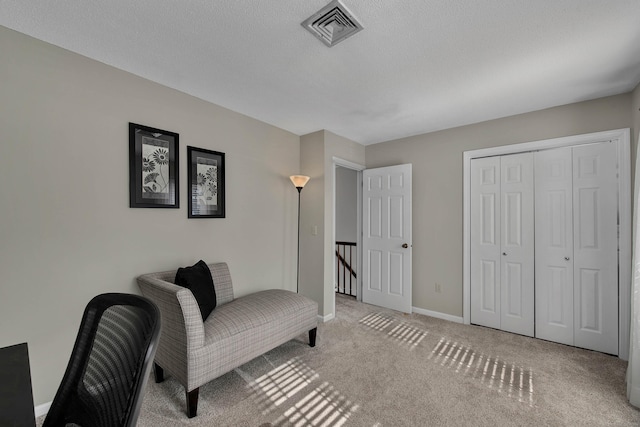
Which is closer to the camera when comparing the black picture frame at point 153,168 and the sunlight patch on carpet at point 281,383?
the sunlight patch on carpet at point 281,383

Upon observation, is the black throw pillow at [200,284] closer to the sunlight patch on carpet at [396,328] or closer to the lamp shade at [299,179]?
the lamp shade at [299,179]

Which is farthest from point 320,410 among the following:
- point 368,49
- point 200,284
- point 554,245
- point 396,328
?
point 554,245

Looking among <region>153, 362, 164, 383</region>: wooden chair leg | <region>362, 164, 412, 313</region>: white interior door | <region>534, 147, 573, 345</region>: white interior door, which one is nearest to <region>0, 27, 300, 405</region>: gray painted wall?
<region>153, 362, 164, 383</region>: wooden chair leg

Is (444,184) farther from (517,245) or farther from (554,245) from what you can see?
(554,245)

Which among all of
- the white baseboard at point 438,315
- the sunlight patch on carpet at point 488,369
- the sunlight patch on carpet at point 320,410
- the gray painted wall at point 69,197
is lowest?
the sunlight patch on carpet at point 488,369

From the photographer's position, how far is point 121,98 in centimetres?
218

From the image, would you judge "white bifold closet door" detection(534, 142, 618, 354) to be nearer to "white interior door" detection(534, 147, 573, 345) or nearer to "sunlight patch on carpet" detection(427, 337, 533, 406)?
"white interior door" detection(534, 147, 573, 345)

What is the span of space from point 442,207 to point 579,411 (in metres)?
2.24

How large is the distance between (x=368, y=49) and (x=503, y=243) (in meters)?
2.65

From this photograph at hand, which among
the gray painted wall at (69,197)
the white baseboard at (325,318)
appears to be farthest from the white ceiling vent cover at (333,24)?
the white baseboard at (325,318)

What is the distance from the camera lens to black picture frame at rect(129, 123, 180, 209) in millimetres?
2230

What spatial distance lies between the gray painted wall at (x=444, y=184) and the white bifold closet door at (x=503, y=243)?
0.61ft

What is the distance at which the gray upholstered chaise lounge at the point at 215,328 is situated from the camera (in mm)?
1830

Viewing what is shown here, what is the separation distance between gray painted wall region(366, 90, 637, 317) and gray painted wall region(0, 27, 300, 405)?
269 centimetres
